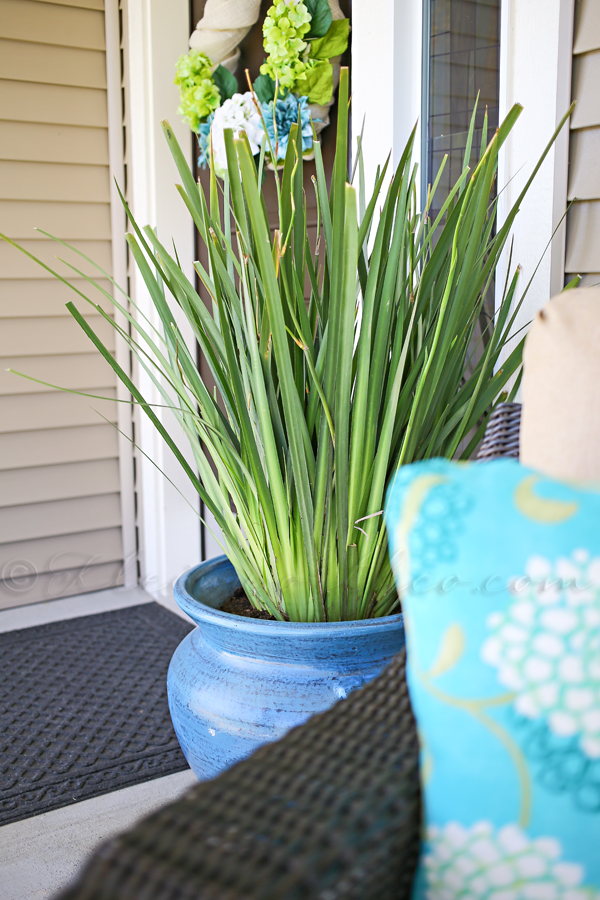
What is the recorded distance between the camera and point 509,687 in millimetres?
537

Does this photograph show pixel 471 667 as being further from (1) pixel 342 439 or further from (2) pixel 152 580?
(2) pixel 152 580

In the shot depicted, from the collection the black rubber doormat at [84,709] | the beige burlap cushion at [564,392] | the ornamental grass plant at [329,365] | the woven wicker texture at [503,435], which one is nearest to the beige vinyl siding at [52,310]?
the black rubber doormat at [84,709]

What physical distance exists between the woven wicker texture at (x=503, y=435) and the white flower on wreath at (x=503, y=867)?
395mm

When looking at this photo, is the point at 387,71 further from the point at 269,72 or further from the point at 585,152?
the point at 585,152

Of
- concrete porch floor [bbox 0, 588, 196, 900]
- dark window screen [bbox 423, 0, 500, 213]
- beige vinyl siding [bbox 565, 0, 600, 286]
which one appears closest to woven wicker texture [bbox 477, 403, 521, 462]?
beige vinyl siding [bbox 565, 0, 600, 286]

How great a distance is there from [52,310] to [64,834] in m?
1.66

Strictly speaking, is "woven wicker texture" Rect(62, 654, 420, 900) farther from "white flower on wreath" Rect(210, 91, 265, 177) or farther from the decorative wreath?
"white flower on wreath" Rect(210, 91, 265, 177)

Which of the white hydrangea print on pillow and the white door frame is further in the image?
the white door frame

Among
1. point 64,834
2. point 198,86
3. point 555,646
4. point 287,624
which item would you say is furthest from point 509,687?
point 198,86

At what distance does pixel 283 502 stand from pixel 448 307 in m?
0.38

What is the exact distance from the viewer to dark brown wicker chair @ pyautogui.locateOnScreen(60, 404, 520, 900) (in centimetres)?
45

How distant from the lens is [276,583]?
1.20 meters

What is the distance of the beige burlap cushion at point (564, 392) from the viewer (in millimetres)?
675

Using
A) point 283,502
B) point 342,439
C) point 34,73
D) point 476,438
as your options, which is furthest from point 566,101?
point 34,73
